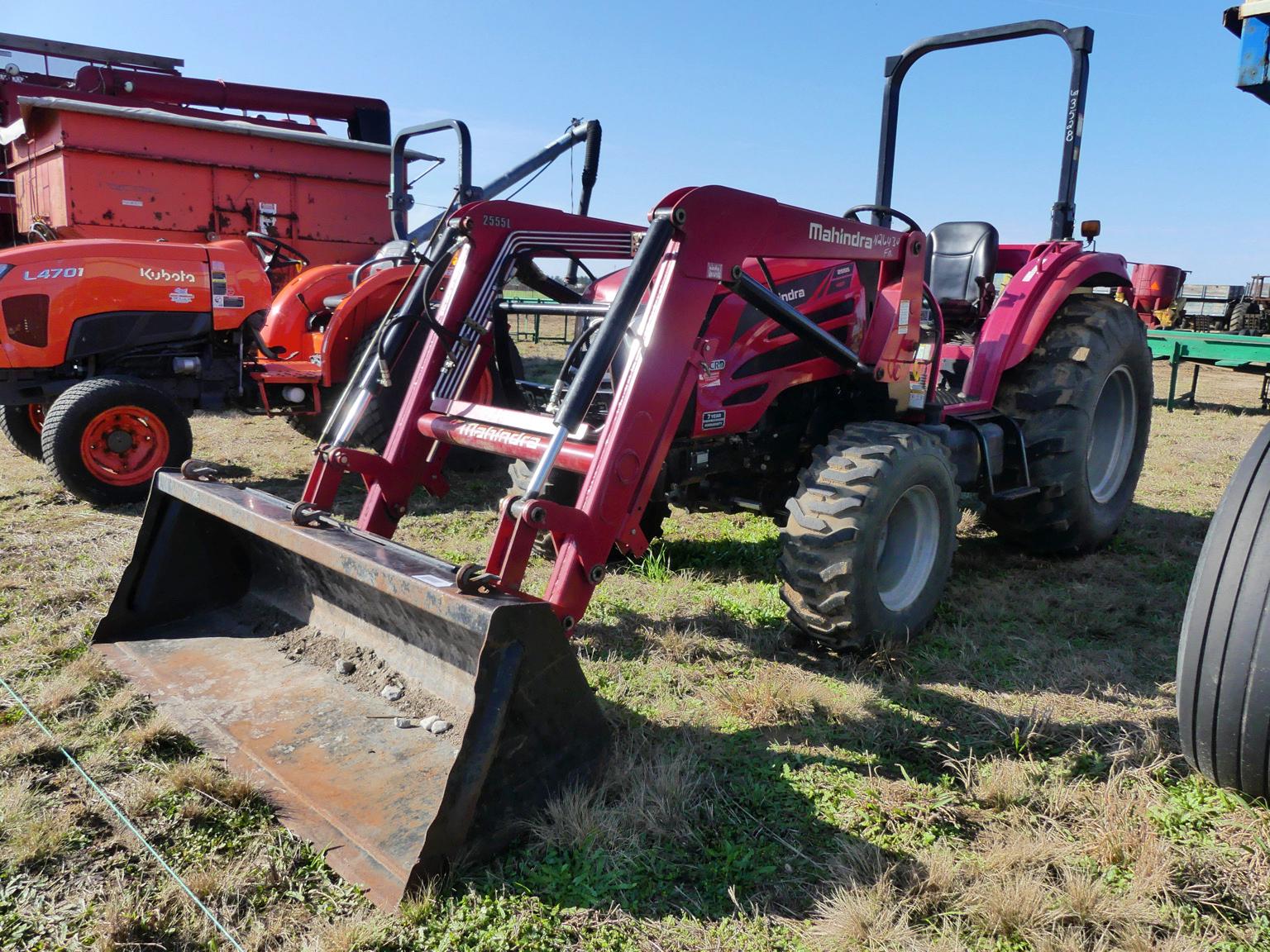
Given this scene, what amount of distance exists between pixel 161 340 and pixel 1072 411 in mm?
5473

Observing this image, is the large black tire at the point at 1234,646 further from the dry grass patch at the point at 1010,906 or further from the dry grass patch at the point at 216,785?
the dry grass patch at the point at 216,785

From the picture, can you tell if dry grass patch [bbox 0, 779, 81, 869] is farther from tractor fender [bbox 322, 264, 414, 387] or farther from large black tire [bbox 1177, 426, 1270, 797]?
tractor fender [bbox 322, 264, 414, 387]

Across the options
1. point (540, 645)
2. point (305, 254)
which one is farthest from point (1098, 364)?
point (305, 254)

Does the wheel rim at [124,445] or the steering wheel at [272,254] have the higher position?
the steering wheel at [272,254]

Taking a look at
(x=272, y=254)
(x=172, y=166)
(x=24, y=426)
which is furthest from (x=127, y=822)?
(x=172, y=166)

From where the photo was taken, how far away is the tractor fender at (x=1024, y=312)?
471 cm

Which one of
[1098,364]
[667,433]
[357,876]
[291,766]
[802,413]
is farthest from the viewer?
[1098,364]

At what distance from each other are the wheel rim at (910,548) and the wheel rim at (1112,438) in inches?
81.4

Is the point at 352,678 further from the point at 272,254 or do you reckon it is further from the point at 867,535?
the point at 272,254

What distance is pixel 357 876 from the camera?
2.19 metres

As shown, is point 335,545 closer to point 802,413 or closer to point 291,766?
point 291,766

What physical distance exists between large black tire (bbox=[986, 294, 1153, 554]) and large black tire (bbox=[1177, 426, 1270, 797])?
220cm

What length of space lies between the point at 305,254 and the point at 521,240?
672cm

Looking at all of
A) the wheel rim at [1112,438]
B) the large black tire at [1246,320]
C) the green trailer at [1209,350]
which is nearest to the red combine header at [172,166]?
the wheel rim at [1112,438]
